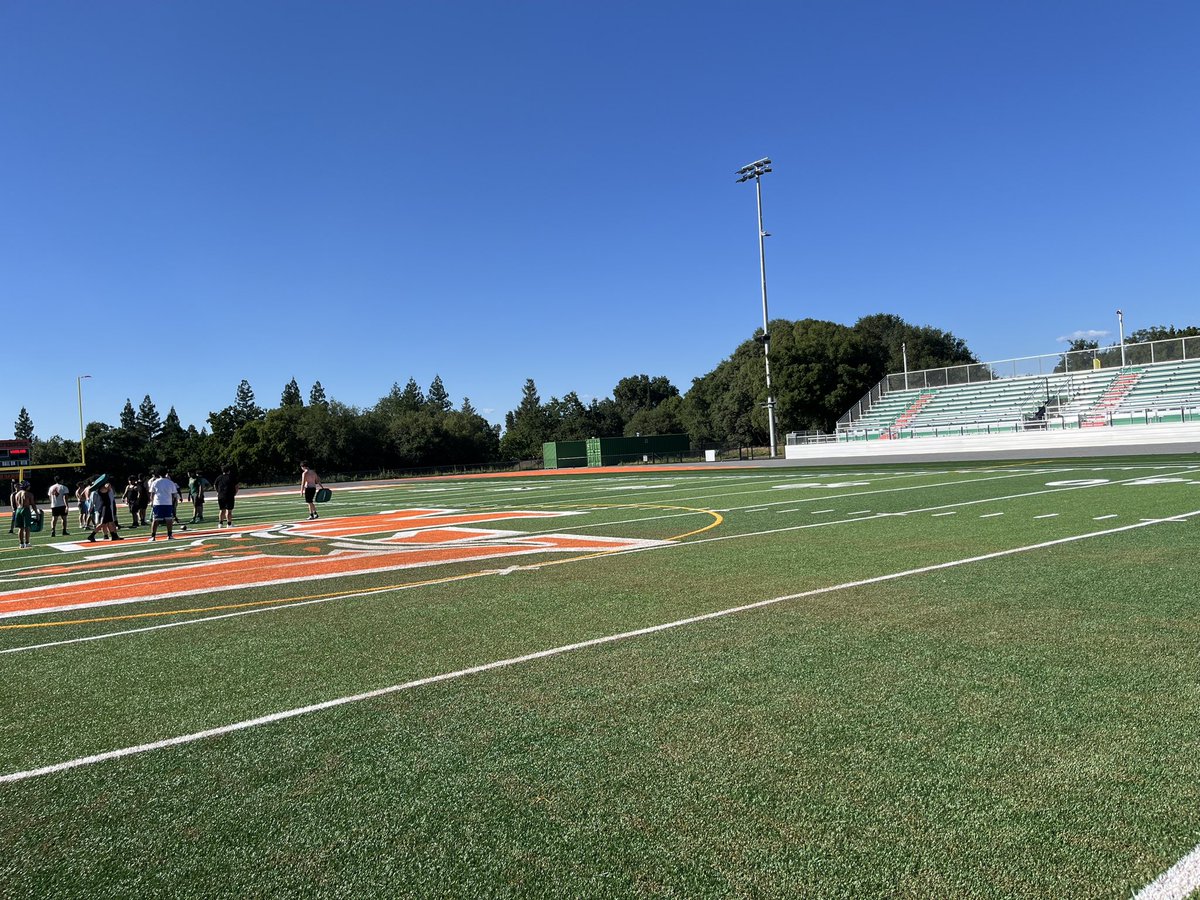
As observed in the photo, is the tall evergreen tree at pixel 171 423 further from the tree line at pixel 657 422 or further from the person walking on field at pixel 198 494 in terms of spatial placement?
the person walking on field at pixel 198 494

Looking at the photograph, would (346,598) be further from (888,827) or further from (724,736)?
(888,827)

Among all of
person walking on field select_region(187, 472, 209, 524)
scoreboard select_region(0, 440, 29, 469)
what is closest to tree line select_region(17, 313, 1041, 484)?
scoreboard select_region(0, 440, 29, 469)

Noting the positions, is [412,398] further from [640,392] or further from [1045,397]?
[1045,397]

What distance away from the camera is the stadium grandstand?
128 feet

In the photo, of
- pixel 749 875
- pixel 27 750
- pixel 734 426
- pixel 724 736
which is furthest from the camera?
pixel 734 426

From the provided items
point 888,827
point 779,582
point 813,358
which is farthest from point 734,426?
point 888,827

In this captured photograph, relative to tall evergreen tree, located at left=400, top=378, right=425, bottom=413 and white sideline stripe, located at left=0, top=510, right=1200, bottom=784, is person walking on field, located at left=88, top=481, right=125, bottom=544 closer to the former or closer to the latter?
white sideline stripe, located at left=0, top=510, right=1200, bottom=784

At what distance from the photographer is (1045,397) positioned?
44469 mm

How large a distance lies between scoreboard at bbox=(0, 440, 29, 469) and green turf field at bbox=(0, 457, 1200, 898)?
1635 inches

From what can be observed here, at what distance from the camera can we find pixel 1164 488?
16625mm

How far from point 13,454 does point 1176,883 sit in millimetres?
52765

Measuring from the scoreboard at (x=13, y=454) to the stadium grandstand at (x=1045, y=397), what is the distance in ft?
144

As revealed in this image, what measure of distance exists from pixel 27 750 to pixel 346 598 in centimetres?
432

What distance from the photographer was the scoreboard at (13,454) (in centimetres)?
4400
